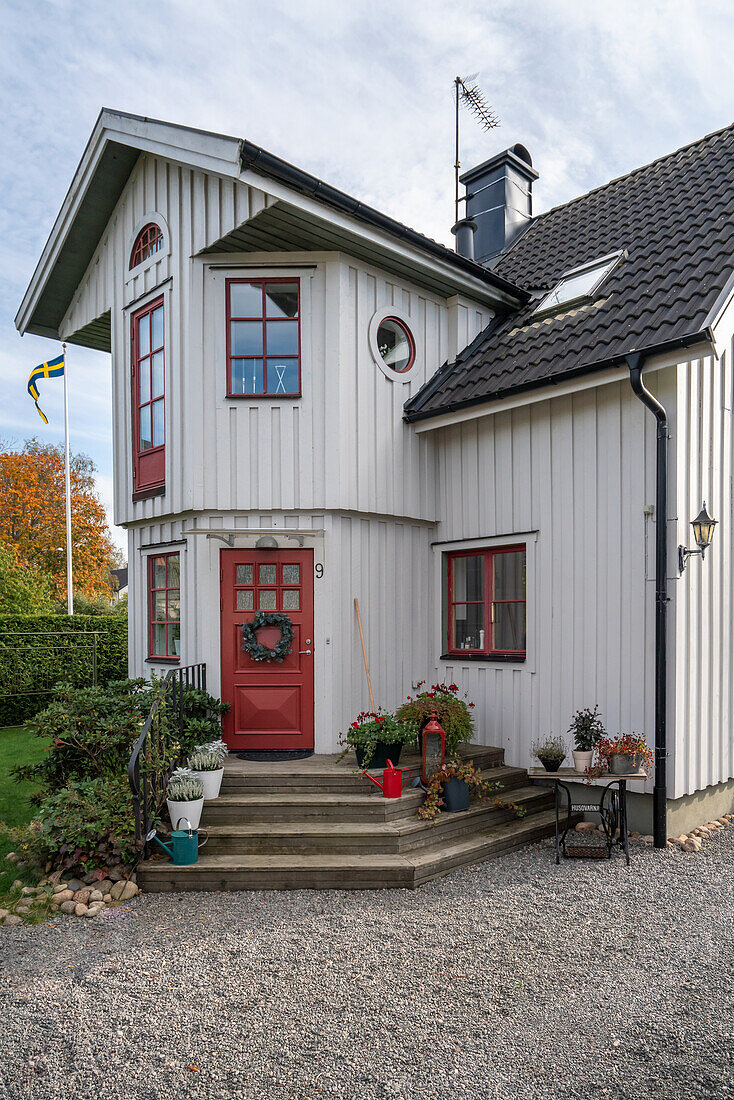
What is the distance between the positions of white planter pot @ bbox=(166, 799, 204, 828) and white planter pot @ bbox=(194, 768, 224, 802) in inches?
14.8

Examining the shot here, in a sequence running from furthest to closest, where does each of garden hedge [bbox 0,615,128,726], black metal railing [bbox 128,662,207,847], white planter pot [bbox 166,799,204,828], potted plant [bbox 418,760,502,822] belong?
garden hedge [bbox 0,615,128,726] → potted plant [bbox 418,760,502,822] → white planter pot [bbox 166,799,204,828] → black metal railing [bbox 128,662,207,847]

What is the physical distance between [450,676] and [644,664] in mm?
2435

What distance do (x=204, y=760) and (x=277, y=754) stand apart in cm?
131

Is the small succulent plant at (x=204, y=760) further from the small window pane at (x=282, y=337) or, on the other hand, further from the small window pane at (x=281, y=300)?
the small window pane at (x=281, y=300)

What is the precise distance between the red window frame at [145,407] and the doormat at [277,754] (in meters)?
3.11

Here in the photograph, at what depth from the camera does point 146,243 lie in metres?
8.66

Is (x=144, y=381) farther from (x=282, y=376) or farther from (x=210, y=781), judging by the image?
(x=210, y=781)

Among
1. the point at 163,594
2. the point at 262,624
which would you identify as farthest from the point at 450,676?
the point at 163,594

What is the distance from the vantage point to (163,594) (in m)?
8.62

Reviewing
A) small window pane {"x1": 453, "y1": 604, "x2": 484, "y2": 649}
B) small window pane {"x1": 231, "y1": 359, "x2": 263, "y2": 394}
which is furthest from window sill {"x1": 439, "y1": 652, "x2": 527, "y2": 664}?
small window pane {"x1": 231, "y1": 359, "x2": 263, "y2": 394}

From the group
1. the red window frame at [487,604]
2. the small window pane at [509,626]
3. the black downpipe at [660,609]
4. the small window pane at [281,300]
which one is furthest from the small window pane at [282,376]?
the black downpipe at [660,609]

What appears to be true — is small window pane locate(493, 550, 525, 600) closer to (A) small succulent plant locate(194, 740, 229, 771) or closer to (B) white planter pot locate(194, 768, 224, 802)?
(A) small succulent plant locate(194, 740, 229, 771)

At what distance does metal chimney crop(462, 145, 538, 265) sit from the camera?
39.3ft

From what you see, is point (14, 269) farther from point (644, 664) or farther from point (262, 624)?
point (644, 664)
